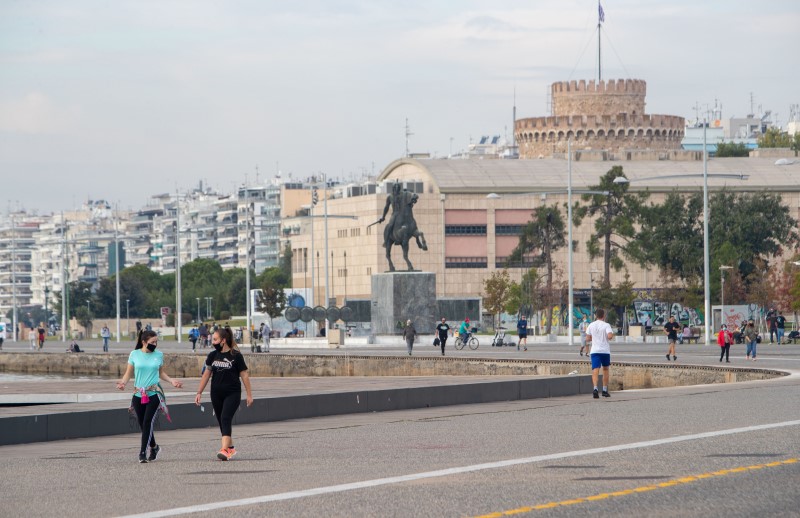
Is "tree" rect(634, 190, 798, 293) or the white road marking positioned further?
"tree" rect(634, 190, 798, 293)

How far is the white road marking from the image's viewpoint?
43.2 feet

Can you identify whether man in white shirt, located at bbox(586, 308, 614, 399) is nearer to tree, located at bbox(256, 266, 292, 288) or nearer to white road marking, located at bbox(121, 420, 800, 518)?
white road marking, located at bbox(121, 420, 800, 518)

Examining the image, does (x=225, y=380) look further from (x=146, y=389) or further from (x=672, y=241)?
(x=672, y=241)

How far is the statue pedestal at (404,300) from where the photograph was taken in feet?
213

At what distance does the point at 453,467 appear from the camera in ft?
51.9

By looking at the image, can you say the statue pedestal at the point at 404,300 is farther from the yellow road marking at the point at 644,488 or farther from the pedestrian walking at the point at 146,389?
the yellow road marking at the point at 644,488

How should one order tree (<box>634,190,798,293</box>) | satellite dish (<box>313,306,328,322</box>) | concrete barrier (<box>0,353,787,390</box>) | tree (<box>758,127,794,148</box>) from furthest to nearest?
tree (<box>758,127,794,148</box>), tree (<box>634,190,798,293</box>), satellite dish (<box>313,306,328,322</box>), concrete barrier (<box>0,353,787,390</box>)

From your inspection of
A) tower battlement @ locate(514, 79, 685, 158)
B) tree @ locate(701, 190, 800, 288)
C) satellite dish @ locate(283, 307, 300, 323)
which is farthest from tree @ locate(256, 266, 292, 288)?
satellite dish @ locate(283, 307, 300, 323)

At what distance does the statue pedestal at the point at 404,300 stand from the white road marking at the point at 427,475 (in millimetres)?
45255

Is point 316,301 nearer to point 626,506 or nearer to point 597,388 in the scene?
point 597,388

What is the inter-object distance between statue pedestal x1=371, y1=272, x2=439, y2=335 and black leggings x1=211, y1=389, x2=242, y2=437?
47.0 m

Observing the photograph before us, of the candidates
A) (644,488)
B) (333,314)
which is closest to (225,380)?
(644,488)

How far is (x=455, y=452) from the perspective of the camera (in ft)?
57.6

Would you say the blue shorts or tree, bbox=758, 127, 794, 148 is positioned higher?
tree, bbox=758, 127, 794, 148
